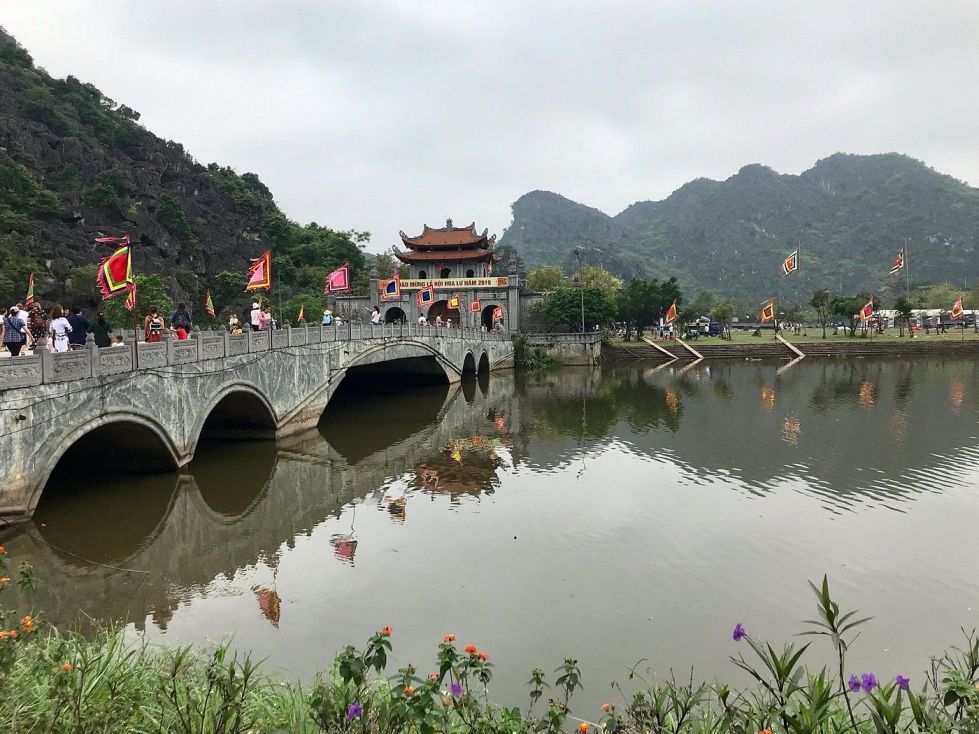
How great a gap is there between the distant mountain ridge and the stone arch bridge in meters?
88.3

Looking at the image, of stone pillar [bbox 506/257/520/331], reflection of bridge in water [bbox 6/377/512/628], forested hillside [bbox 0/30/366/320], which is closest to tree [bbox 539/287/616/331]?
stone pillar [bbox 506/257/520/331]

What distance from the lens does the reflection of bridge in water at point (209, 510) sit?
28.2ft

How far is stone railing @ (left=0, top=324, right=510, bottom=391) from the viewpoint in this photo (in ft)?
31.4

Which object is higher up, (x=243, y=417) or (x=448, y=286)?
(x=448, y=286)

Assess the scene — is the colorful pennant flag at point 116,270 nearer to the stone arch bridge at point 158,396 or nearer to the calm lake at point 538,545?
the stone arch bridge at point 158,396

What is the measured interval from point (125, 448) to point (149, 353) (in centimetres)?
236

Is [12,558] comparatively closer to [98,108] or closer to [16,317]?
[16,317]

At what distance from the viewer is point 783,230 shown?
12800 centimetres

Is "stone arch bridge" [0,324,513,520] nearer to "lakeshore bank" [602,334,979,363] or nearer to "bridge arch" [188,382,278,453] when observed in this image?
"bridge arch" [188,382,278,453]

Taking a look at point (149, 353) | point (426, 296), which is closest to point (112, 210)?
point (426, 296)

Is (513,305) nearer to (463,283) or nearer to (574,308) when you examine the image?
(463,283)

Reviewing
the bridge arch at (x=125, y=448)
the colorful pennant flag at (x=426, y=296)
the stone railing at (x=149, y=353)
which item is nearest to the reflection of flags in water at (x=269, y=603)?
the stone railing at (x=149, y=353)

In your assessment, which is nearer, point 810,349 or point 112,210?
point 810,349

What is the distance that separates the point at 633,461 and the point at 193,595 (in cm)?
1090
